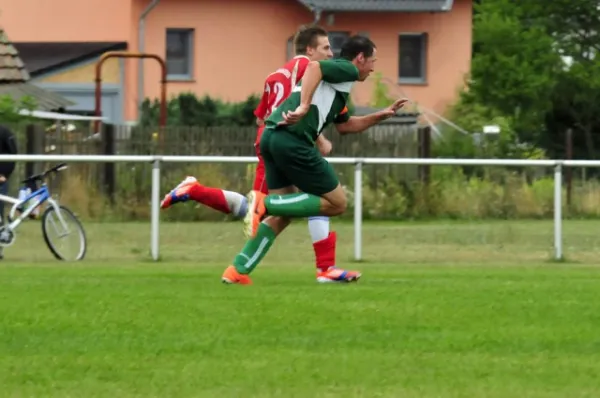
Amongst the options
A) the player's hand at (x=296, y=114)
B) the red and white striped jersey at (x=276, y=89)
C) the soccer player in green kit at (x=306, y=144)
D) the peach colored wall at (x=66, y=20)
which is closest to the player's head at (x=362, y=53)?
the soccer player in green kit at (x=306, y=144)

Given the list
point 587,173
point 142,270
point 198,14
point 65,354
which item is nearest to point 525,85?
point 198,14

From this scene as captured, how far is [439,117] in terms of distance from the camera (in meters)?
48.1

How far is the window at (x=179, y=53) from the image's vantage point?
47.7 m

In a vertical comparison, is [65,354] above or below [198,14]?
below

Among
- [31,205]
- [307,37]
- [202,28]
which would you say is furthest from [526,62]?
[307,37]

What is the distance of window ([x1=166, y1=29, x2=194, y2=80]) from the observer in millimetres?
47719

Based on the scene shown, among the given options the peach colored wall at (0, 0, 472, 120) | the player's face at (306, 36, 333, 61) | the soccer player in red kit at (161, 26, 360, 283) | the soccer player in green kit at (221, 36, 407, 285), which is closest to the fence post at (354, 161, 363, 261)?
the soccer player in red kit at (161, 26, 360, 283)

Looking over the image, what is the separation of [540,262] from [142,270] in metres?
4.24

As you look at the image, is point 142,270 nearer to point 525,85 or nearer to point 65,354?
point 65,354

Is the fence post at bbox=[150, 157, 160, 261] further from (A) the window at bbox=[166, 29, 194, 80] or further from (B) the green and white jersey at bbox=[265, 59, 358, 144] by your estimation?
→ (A) the window at bbox=[166, 29, 194, 80]

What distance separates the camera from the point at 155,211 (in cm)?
1661

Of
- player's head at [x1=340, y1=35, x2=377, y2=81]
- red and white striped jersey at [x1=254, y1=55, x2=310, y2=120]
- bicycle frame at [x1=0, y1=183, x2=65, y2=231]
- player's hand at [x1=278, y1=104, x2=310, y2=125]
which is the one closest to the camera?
player's hand at [x1=278, y1=104, x2=310, y2=125]

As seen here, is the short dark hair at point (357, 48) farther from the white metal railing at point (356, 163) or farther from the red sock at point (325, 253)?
the white metal railing at point (356, 163)

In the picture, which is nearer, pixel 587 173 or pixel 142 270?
pixel 142 270
